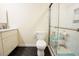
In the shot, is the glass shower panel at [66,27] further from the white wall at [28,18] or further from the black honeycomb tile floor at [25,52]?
the white wall at [28,18]

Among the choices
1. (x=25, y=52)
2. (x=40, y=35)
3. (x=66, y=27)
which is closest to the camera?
(x=66, y=27)

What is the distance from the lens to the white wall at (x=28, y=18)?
10.6 feet

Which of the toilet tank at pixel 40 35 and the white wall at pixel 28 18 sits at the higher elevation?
the white wall at pixel 28 18

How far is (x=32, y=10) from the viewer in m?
3.23

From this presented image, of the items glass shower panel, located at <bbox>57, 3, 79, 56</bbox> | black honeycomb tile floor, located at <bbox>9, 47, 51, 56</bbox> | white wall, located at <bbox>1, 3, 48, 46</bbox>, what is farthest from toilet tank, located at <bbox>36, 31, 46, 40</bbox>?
glass shower panel, located at <bbox>57, 3, 79, 56</bbox>

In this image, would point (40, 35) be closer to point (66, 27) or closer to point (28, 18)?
point (28, 18)

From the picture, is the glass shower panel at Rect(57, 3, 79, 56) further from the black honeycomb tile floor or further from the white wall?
the white wall

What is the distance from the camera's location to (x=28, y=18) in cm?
325

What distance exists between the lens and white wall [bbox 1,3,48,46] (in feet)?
10.6

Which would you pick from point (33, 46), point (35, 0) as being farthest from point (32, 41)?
point (35, 0)

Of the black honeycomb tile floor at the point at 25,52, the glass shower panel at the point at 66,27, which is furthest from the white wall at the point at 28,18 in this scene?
the glass shower panel at the point at 66,27

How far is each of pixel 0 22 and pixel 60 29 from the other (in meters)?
2.07

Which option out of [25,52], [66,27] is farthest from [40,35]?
[66,27]

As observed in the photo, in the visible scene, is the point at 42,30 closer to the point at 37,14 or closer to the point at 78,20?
the point at 37,14
